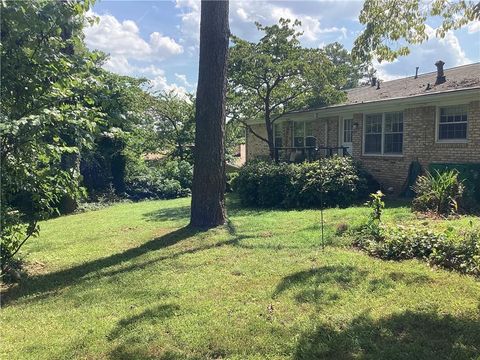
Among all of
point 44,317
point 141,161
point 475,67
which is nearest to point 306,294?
point 44,317

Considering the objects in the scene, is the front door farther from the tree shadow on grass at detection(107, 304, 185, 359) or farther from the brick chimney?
the tree shadow on grass at detection(107, 304, 185, 359)

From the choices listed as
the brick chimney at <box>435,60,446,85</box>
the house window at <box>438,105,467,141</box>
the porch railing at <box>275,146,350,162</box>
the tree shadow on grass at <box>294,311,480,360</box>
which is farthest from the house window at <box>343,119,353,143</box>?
the tree shadow on grass at <box>294,311,480,360</box>

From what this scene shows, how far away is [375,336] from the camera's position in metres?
3.69

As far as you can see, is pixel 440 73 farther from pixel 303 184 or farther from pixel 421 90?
pixel 303 184

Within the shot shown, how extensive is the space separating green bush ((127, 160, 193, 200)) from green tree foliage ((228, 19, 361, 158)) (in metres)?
4.56

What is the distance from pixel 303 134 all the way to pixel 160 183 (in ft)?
22.2

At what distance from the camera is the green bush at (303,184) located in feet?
38.4

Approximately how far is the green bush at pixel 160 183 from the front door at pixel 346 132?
7.15 m

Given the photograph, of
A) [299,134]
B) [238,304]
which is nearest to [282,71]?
[299,134]

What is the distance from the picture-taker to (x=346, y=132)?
16.8 m

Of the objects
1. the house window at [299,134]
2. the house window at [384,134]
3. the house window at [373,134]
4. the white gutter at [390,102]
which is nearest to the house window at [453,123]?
the white gutter at [390,102]

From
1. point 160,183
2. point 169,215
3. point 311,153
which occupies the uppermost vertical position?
point 311,153

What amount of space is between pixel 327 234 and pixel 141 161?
14.5 m

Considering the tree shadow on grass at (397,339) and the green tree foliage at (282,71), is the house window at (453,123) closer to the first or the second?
the green tree foliage at (282,71)
